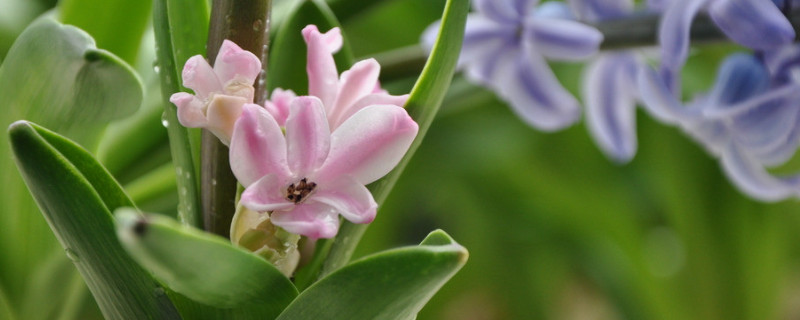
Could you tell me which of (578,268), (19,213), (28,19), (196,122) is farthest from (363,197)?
(578,268)

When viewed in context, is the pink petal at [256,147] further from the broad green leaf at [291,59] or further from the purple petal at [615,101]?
the purple petal at [615,101]

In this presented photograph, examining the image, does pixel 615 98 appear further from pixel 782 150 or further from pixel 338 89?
pixel 338 89

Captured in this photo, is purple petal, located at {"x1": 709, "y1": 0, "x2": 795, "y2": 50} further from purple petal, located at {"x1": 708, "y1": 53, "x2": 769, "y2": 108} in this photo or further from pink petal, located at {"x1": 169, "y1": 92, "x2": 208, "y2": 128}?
pink petal, located at {"x1": 169, "y1": 92, "x2": 208, "y2": 128}

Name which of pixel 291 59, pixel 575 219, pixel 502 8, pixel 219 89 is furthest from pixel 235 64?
pixel 575 219

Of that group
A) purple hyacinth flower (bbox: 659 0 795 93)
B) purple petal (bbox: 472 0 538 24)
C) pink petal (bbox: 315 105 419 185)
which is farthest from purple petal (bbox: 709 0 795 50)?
pink petal (bbox: 315 105 419 185)

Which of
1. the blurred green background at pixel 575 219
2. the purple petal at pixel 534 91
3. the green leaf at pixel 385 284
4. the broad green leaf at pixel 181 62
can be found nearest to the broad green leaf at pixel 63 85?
the broad green leaf at pixel 181 62

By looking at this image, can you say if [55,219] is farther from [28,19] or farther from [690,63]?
[690,63]
